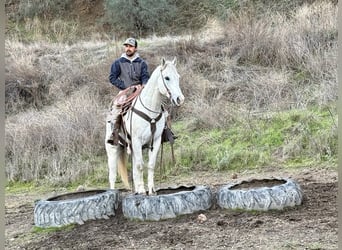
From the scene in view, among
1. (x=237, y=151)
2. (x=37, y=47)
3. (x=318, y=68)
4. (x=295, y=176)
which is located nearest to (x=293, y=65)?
(x=318, y=68)

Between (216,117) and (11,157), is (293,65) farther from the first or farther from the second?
(11,157)

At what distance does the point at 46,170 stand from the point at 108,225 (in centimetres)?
376

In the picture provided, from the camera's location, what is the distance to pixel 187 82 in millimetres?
10664

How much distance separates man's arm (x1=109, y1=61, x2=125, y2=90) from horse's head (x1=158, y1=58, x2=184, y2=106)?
89cm

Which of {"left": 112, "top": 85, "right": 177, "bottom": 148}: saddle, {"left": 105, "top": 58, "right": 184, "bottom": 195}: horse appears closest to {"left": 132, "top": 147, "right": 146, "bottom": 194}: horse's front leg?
{"left": 105, "top": 58, "right": 184, "bottom": 195}: horse

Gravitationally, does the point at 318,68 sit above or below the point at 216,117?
Result: above

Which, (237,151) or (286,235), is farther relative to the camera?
(237,151)

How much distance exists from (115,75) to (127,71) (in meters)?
0.16

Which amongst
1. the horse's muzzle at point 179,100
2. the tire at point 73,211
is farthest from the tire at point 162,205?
the horse's muzzle at point 179,100

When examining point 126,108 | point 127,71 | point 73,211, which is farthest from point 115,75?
point 73,211

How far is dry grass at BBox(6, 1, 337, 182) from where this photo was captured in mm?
8914

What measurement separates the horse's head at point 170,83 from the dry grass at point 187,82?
357 centimetres

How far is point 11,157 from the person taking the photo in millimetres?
9000

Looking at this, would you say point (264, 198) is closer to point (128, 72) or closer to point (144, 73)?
point (144, 73)
